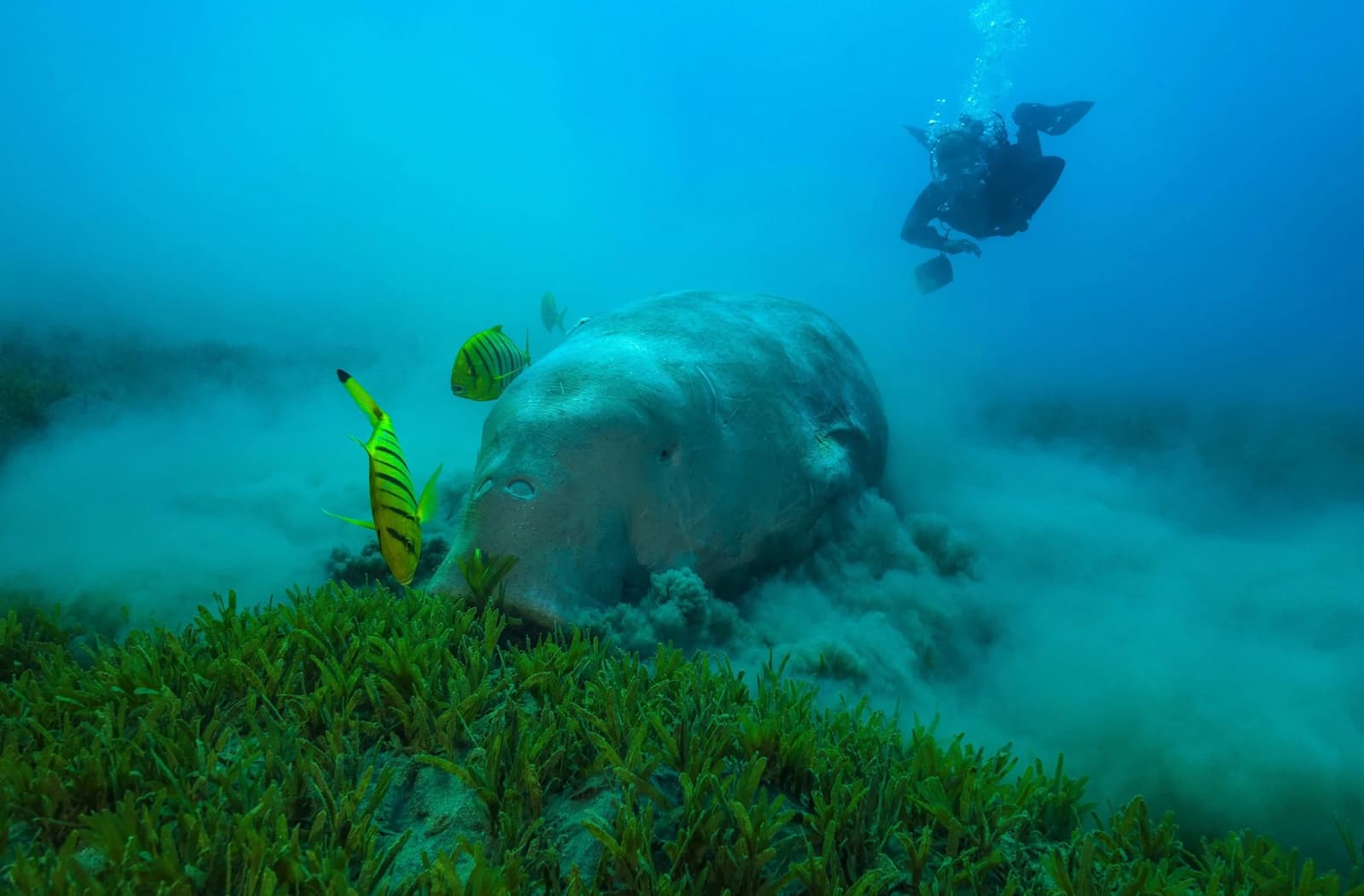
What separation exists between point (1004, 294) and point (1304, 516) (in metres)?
43.3

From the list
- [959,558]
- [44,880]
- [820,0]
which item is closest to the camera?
[44,880]

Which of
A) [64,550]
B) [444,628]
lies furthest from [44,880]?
[64,550]

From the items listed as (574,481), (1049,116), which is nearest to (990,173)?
(1049,116)

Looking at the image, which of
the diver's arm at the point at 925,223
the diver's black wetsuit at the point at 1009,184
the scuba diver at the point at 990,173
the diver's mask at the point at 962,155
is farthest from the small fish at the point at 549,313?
the diver's mask at the point at 962,155

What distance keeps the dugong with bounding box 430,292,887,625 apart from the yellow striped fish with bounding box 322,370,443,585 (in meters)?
0.99

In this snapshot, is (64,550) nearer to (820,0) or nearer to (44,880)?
(44,880)

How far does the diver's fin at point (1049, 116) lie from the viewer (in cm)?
959

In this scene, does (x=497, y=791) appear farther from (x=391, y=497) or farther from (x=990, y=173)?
(x=990, y=173)

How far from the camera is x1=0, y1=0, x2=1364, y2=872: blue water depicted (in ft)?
15.5

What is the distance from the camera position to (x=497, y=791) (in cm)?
193

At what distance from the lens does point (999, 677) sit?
4371 millimetres

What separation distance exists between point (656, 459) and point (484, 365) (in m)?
1.64

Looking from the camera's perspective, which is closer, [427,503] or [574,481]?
[427,503]

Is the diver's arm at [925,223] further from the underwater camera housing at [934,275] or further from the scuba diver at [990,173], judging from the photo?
the underwater camera housing at [934,275]
